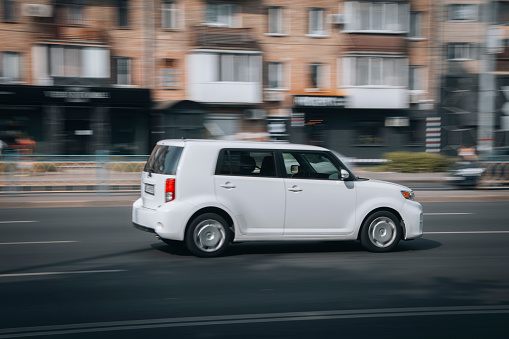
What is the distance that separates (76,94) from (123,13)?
207 inches

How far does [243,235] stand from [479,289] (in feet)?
10.2

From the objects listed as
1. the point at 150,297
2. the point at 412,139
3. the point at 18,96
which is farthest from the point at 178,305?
the point at 412,139

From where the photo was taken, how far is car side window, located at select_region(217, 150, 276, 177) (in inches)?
336

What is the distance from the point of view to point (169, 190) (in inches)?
326

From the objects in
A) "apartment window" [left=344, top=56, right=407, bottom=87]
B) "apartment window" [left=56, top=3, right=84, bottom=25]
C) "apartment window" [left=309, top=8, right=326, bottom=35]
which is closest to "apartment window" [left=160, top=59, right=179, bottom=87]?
"apartment window" [left=56, top=3, right=84, bottom=25]

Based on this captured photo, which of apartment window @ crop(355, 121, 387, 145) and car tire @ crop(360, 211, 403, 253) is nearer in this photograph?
car tire @ crop(360, 211, 403, 253)

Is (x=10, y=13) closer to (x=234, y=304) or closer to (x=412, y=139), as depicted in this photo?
(x=412, y=139)

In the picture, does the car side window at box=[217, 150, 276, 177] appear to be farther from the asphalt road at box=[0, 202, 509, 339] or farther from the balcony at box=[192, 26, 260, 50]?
the balcony at box=[192, 26, 260, 50]

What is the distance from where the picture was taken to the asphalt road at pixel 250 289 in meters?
5.46

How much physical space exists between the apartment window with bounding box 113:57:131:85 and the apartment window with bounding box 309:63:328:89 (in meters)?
10.4

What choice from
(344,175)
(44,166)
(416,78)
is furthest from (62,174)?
(416,78)

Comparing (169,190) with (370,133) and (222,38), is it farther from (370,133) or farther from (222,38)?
(370,133)

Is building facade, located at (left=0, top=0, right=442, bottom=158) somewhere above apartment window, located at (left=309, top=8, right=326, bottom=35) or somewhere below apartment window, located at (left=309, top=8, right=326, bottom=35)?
below

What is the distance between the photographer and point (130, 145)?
3362 cm
